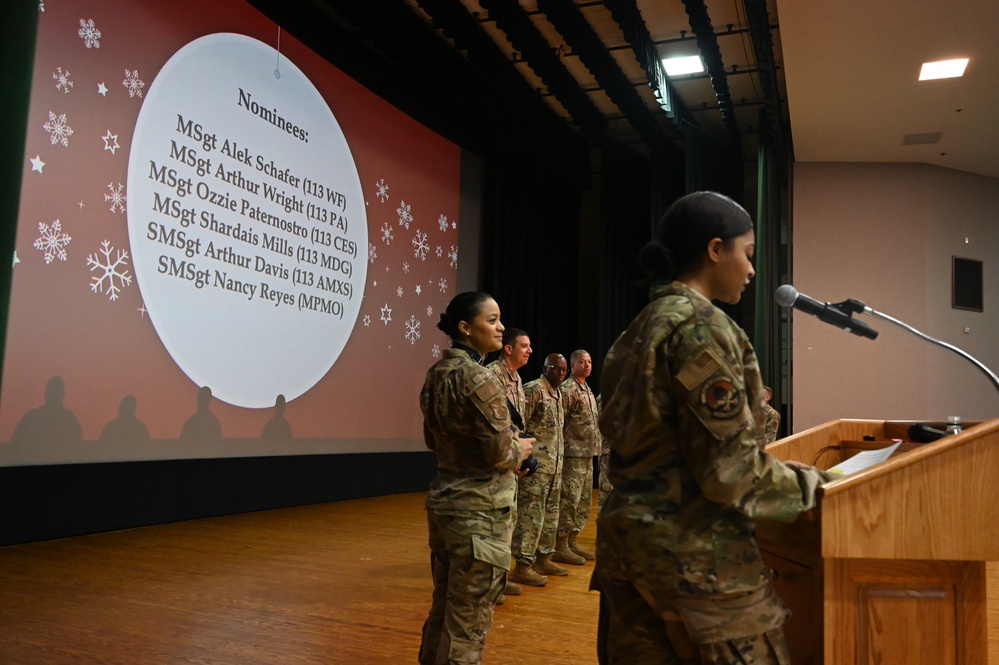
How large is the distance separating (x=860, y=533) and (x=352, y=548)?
3907 millimetres

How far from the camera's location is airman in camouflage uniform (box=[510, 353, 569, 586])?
4090 millimetres

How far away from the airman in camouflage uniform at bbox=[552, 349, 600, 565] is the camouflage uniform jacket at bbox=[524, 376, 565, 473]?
1.15ft

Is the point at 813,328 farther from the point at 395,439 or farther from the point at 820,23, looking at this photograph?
the point at 395,439

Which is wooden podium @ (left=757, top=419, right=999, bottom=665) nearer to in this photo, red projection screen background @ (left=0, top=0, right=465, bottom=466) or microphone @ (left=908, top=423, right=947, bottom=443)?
microphone @ (left=908, top=423, right=947, bottom=443)

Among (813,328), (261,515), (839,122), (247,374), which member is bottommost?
(261,515)

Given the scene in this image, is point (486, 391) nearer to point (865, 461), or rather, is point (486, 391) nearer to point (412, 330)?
point (865, 461)

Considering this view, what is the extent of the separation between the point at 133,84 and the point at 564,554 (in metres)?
3.89

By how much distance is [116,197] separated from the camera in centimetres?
481

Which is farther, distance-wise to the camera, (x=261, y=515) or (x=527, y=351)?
(x=261, y=515)

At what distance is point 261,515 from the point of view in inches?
234

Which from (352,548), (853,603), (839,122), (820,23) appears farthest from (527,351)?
(839,122)

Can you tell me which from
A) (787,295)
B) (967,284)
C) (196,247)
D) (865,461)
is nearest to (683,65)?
(967,284)

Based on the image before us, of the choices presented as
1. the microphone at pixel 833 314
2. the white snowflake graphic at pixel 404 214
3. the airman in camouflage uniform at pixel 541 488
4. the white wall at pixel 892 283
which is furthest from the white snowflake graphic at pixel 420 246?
the microphone at pixel 833 314

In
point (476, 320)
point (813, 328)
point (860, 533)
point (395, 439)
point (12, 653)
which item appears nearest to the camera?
point (860, 533)
